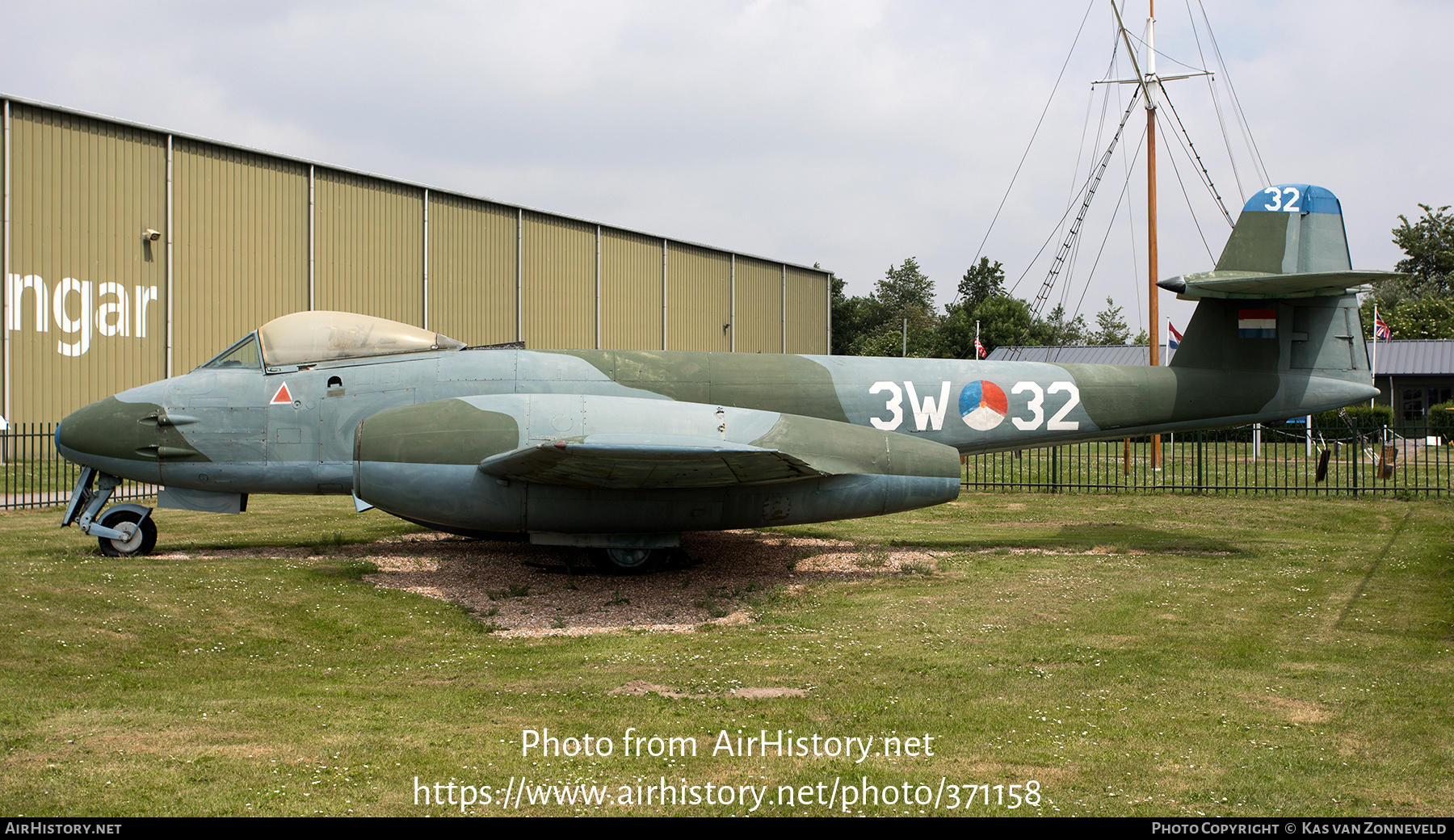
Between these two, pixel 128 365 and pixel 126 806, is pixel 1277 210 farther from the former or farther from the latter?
pixel 128 365

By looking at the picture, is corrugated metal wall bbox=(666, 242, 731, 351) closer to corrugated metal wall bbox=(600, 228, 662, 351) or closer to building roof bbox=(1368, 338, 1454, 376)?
corrugated metal wall bbox=(600, 228, 662, 351)

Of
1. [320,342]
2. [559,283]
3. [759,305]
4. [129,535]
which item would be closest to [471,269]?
[559,283]

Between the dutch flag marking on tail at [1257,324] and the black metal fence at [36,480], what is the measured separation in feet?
49.5

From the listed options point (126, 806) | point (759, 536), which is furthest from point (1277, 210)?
point (126, 806)

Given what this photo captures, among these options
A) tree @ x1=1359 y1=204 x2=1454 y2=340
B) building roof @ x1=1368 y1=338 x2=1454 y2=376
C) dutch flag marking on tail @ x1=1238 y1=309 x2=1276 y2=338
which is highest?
tree @ x1=1359 y1=204 x2=1454 y2=340

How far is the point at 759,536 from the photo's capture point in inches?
521

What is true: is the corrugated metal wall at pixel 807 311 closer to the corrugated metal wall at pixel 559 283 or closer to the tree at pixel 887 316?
the corrugated metal wall at pixel 559 283

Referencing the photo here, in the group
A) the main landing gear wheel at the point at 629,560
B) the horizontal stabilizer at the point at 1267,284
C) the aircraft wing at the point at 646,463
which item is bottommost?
the main landing gear wheel at the point at 629,560

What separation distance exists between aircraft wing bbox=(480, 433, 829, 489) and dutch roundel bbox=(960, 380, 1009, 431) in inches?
104

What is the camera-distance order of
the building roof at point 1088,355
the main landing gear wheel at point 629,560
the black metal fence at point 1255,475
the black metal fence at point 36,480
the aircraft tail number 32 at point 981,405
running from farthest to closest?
the building roof at point 1088,355 → the black metal fence at point 1255,475 → the black metal fence at point 36,480 → the aircraft tail number 32 at point 981,405 → the main landing gear wheel at point 629,560

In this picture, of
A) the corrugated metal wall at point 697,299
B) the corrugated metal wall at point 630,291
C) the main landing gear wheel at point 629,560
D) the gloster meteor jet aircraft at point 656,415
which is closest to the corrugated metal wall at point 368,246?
the corrugated metal wall at point 630,291

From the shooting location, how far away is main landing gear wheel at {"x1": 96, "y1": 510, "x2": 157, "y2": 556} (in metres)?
10.3

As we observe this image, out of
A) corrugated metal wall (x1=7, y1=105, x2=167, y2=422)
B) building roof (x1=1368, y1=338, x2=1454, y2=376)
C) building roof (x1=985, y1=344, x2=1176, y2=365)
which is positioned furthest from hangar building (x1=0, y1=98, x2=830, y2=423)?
building roof (x1=1368, y1=338, x2=1454, y2=376)

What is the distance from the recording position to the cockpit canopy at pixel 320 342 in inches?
418
